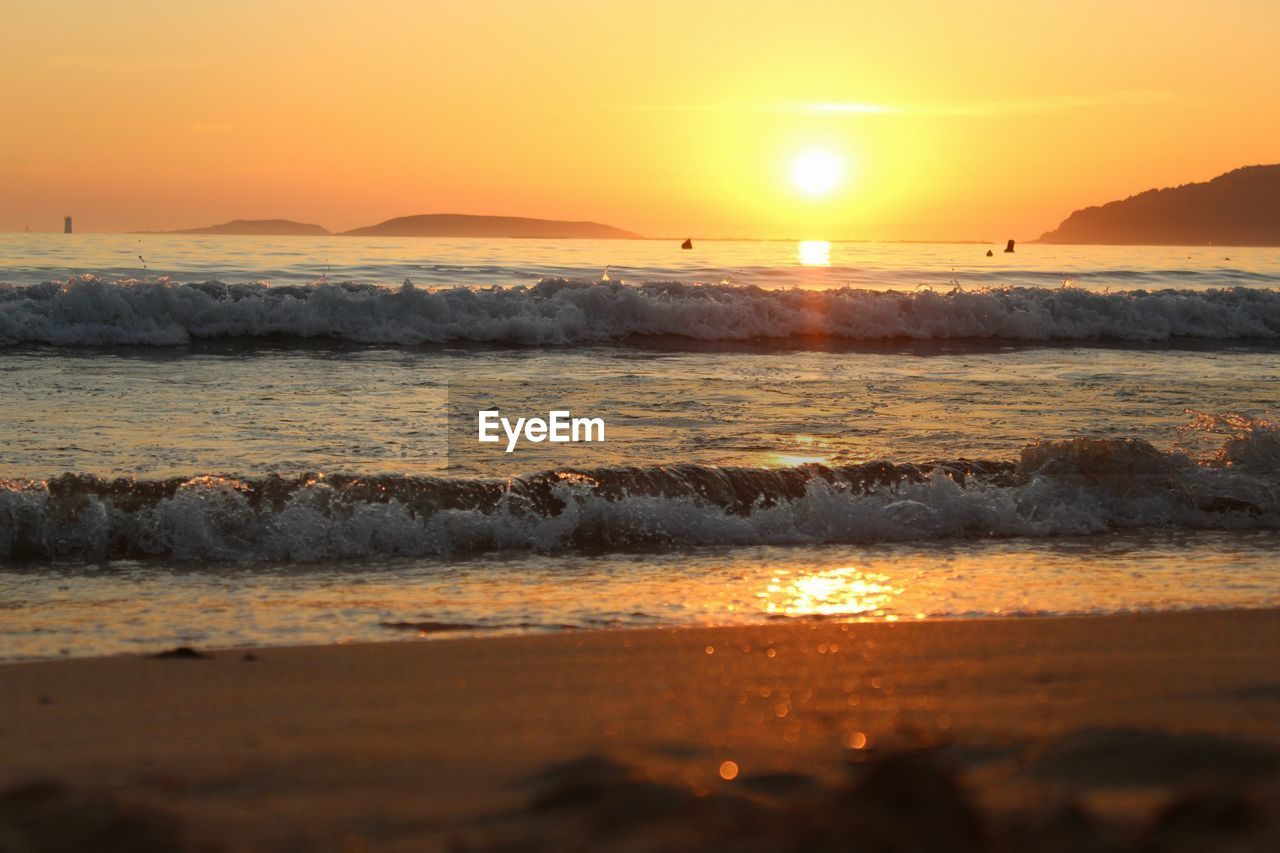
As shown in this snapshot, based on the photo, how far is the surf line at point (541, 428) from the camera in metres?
9.60

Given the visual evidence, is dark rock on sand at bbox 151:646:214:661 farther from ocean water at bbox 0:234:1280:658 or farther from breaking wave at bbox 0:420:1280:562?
breaking wave at bbox 0:420:1280:562

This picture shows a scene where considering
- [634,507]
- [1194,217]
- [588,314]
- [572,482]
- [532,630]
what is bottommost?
[532,630]

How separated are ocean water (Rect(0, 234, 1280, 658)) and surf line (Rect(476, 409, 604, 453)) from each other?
9.0 inches

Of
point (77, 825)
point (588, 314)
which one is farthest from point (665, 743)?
point (588, 314)

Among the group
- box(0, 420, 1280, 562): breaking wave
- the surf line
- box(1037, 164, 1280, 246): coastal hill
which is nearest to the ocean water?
box(0, 420, 1280, 562): breaking wave

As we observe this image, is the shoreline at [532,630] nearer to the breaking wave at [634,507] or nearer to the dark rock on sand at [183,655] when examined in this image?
the dark rock on sand at [183,655]

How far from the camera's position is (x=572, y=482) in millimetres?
7430

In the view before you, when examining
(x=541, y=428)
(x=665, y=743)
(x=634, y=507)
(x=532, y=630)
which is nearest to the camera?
(x=665, y=743)

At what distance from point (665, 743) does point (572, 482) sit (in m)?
4.15

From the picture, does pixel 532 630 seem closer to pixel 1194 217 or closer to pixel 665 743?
pixel 665 743

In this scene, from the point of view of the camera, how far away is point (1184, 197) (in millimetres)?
114625

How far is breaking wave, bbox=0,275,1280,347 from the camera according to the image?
17.0m

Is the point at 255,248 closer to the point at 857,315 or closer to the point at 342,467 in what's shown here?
the point at 857,315

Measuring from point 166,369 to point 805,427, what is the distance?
26.0 ft
